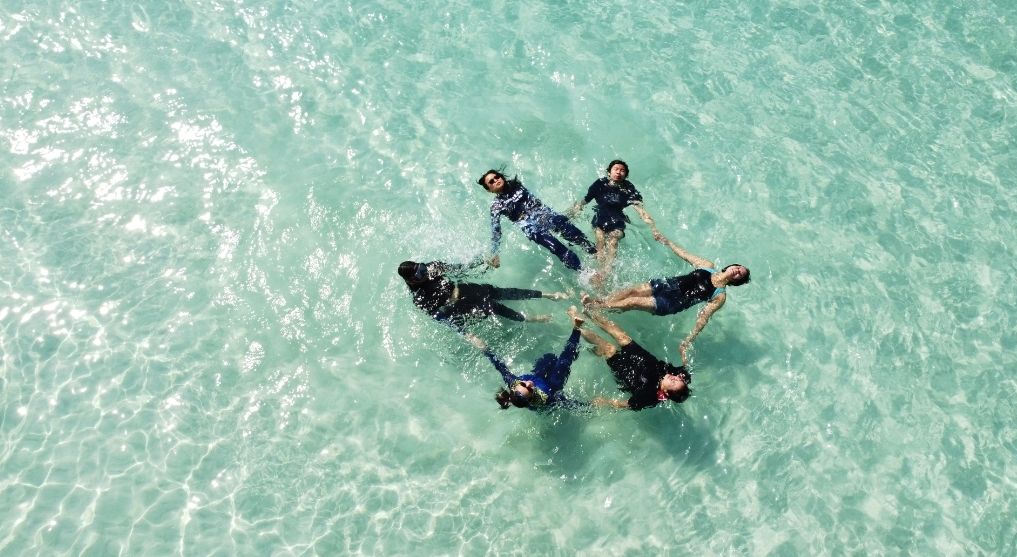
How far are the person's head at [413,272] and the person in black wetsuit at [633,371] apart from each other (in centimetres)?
205

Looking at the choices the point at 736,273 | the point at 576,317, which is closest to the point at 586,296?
the point at 576,317

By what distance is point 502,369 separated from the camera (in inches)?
316

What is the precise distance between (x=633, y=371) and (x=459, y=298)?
2202 mm

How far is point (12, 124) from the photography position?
10.6 metres

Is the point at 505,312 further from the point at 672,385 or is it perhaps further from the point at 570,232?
the point at 672,385

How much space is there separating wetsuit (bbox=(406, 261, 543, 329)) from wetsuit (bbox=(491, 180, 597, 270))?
2.10 ft

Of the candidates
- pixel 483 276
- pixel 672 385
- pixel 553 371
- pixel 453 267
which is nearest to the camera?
pixel 672 385

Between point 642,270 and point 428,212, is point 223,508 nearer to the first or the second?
point 428,212

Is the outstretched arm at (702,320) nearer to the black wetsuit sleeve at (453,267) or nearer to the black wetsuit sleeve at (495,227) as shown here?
the black wetsuit sleeve at (495,227)

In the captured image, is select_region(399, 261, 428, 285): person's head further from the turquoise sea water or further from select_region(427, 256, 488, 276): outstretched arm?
the turquoise sea water

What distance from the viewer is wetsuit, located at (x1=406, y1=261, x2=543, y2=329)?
8289 millimetres

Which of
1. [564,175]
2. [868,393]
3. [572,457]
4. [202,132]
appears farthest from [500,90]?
[868,393]

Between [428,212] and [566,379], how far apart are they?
331cm

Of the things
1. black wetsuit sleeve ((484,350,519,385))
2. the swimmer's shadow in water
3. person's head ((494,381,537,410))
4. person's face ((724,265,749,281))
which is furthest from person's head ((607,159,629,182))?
person's head ((494,381,537,410))
